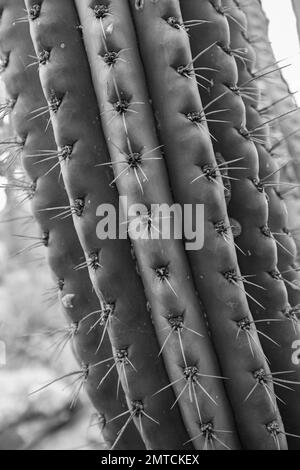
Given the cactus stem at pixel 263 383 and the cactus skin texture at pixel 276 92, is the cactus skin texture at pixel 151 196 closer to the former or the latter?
the cactus stem at pixel 263 383

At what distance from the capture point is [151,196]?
3.89 ft

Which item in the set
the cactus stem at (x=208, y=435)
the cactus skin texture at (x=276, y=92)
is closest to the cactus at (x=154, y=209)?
the cactus stem at (x=208, y=435)

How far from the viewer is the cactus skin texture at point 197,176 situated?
1211 millimetres

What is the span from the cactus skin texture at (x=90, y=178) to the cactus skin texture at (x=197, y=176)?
13cm

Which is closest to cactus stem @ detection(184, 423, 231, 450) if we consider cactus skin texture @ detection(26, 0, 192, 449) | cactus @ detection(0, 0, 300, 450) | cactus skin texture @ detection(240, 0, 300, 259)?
cactus @ detection(0, 0, 300, 450)

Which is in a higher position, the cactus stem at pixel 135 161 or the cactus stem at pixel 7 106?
the cactus stem at pixel 7 106

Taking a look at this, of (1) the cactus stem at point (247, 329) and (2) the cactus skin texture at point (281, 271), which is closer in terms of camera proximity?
(1) the cactus stem at point (247, 329)

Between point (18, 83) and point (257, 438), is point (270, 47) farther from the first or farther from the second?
point (257, 438)

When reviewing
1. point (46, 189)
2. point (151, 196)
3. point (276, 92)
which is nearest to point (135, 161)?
point (151, 196)

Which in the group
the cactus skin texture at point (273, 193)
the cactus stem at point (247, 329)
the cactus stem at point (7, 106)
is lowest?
the cactus stem at point (247, 329)

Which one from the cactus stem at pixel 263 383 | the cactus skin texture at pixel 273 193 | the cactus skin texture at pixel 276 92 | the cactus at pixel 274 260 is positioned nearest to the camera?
the cactus stem at pixel 263 383

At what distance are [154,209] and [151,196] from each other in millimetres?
26
